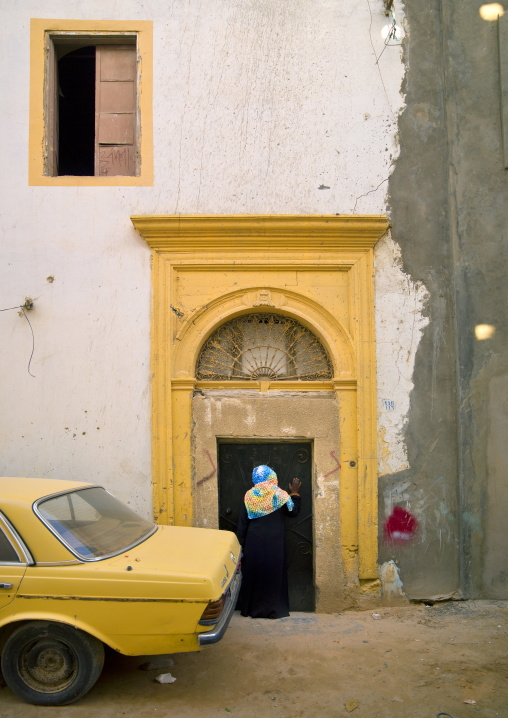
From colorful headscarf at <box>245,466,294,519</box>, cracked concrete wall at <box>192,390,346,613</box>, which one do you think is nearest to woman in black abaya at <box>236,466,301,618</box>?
colorful headscarf at <box>245,466,294,519</box>

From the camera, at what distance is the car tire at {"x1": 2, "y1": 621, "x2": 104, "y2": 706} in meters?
3.67

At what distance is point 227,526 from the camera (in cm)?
610

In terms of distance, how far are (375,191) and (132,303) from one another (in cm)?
272

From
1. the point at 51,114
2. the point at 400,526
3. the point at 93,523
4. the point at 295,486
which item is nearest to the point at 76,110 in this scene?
the point at 51,114

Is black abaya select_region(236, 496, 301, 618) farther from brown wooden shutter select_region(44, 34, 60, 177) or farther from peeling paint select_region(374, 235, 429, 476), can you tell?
brown wooden shutter select_region(44, 34, 60, 177)

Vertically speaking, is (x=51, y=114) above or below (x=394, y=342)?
above

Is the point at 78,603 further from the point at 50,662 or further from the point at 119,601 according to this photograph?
the point at 50,662

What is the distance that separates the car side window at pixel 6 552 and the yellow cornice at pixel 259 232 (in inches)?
125

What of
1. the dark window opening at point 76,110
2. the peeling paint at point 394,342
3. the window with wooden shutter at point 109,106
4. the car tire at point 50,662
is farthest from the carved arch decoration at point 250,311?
the car tire at point 50,662

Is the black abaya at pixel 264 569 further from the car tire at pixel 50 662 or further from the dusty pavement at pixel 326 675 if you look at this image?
the car tire at pixel 50 662

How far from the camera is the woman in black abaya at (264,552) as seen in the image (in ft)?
18.3

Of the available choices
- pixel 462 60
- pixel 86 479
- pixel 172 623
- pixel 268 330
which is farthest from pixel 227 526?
pixel 462 60

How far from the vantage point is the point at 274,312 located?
6102 mm

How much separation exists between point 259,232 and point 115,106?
2163 mm
